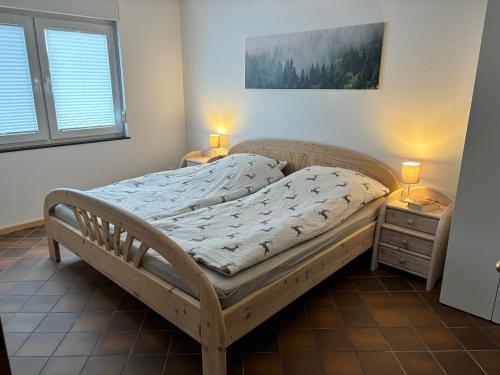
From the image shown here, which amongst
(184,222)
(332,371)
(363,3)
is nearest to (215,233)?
(184,222)

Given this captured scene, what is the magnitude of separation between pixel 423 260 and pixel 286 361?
4.10 feet

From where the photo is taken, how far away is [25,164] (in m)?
3.45

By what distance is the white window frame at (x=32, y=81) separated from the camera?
10.6 ft

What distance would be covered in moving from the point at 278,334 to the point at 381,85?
2009mm

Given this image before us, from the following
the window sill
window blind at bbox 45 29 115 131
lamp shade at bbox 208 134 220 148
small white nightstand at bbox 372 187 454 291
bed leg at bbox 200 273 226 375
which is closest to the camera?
bed leg at bbox 200 273 226 375

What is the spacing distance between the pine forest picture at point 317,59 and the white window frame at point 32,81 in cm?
199

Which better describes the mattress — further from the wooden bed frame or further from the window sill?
the window sill

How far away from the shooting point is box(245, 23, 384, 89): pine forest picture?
286 centimetres

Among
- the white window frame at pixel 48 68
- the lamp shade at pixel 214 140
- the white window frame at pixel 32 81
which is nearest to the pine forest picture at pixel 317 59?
the lamp shade at pixel 214 140

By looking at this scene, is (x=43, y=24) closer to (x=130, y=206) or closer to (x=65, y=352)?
(x=130, y=206)

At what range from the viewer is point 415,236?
251 centimetres

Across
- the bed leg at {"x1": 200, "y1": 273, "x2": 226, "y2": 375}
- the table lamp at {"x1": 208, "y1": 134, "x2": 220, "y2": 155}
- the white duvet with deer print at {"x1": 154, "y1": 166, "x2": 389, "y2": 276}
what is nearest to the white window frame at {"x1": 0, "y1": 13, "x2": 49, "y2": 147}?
the table lamp at {"x1": 208, "y1": 134, "x2": 220, "y2": 155}

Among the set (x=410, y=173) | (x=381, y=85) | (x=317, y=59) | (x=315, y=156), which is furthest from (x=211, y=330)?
(x=317, y=59)

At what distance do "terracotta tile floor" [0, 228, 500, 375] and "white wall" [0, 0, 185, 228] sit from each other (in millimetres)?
1114
